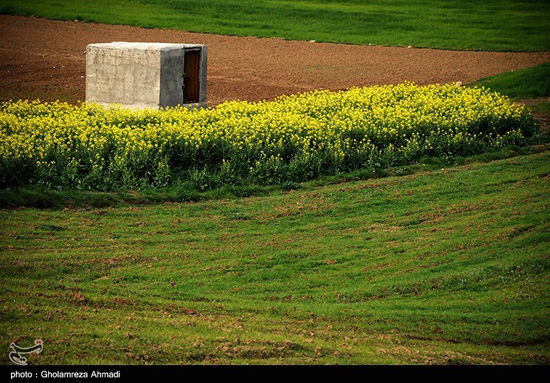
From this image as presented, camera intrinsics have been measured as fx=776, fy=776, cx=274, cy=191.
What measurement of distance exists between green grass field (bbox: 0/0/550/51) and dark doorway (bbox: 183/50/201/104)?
748 inches

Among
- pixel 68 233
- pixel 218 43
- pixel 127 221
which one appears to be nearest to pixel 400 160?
pixel 127 221

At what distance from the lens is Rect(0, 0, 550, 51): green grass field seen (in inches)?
1714

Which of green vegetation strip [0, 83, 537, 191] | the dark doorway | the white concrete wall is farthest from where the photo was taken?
the dark doorway

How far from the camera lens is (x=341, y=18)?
1945 inches

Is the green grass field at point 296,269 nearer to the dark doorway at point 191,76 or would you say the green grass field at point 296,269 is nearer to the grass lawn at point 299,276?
the grass lawn at point 299,276

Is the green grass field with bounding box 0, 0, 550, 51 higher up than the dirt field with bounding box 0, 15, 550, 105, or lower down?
higher up

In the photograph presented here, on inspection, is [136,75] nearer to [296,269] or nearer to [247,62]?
[296,269]

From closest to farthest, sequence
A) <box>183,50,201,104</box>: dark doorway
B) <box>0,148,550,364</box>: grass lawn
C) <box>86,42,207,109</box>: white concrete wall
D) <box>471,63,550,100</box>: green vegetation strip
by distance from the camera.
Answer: <box>0,148,550,364</box>: grass lawn → <box>86,42,207,109</box>: white concrete wall → <box>183,50,201,104</box>: dark doorway → <box>471,63,550,100</box>: green vegetation strip

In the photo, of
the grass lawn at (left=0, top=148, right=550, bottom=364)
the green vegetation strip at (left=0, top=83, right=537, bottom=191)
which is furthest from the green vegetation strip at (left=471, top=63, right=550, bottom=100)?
the grass lawn at (left=0, top=148, right=550, bottom=364)

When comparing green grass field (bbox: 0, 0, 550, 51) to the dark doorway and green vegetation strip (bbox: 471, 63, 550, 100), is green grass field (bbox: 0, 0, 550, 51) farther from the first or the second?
the dark doorway

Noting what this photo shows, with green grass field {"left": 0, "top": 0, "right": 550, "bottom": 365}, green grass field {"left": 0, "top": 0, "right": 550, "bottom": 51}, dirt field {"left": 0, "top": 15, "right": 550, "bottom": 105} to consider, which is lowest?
green grass field {"left": 0, "top": 0, "right": 550, "bottom": 365}

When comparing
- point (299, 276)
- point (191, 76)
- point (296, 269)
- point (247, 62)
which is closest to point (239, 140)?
point (191, 76)

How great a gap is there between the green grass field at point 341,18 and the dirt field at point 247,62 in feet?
7.53

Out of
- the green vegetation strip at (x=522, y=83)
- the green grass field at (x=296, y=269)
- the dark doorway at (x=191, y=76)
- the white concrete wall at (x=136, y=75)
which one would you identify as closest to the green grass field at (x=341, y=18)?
the green vegetation strip at (x=522, y=83)
